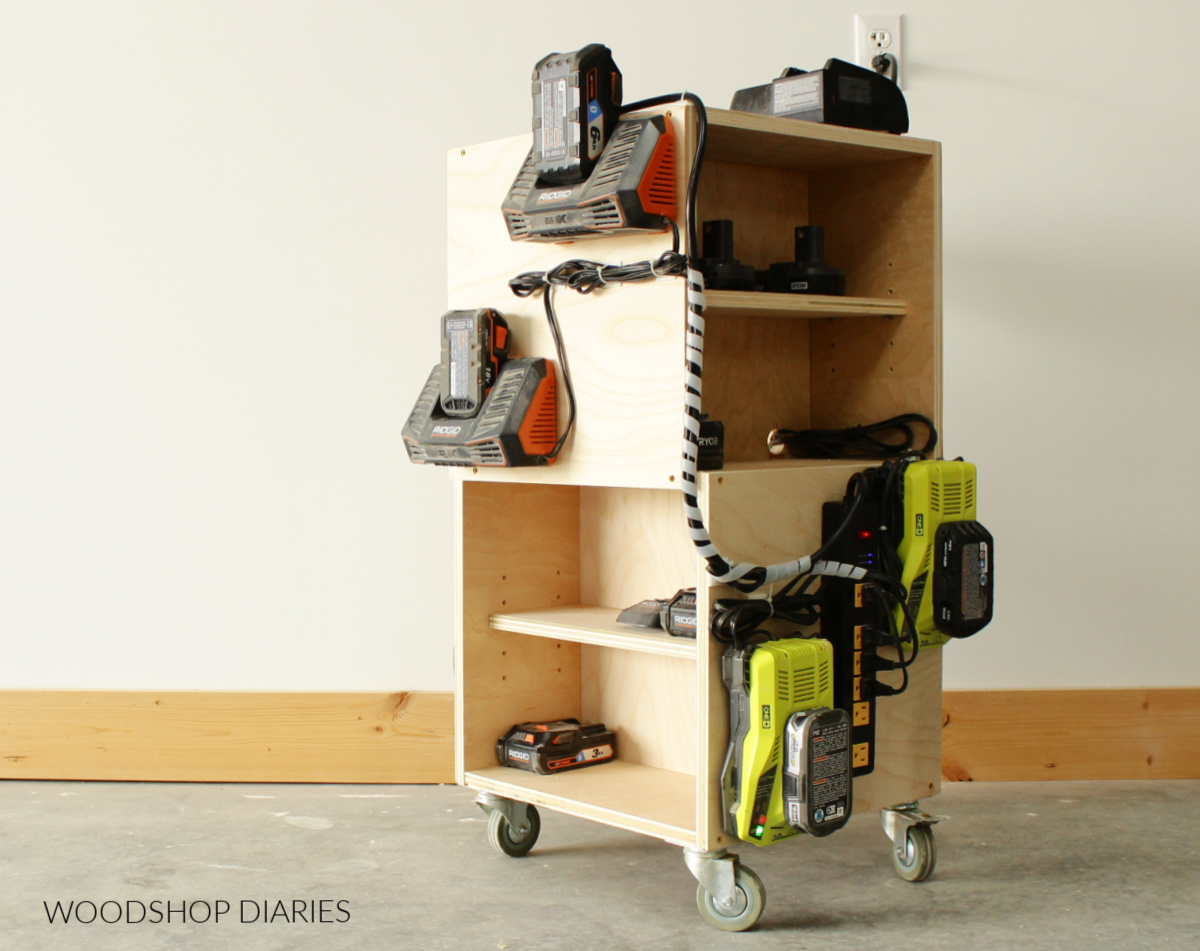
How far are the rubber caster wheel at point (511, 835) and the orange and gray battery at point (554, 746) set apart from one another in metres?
0.10

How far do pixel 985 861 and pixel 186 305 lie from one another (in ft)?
7.01

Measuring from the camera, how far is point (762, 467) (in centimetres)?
224

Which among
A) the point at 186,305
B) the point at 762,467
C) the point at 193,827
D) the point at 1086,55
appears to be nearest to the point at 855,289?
the point at 762,467

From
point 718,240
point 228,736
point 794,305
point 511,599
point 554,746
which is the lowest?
point 228,736

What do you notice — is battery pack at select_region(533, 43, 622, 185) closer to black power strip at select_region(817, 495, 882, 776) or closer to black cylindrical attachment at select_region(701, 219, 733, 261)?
black cylindrical attachment at select_region(701, 219, 733, 261)

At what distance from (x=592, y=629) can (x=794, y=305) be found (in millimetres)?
675

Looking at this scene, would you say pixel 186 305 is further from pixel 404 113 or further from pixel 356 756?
pixel 356 756

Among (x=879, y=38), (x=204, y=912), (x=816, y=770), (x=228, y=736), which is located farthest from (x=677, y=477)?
(x=228, y=736)

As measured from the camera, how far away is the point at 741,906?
2.10m

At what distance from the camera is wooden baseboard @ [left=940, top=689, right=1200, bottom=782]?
2939 millimetres

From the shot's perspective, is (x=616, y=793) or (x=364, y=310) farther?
(x=364, y=310)

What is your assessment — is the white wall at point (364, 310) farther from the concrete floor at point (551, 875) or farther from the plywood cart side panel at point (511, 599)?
the plywood cart side panel at point (511, 599)

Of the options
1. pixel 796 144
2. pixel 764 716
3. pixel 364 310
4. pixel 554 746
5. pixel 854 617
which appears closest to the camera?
pixel 764 716

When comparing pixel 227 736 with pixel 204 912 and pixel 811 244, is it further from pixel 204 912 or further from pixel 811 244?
pixel 811 244
